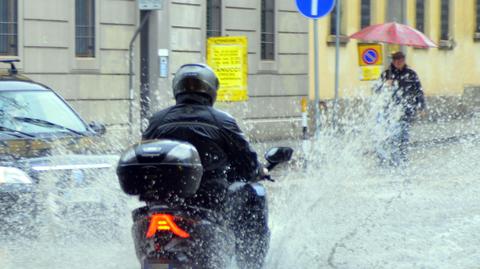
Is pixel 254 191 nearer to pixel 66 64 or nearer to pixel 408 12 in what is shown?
pixel 66 64

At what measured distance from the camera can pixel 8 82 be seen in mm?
11820

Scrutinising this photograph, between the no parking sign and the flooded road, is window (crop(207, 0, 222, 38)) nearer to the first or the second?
the no parking sign

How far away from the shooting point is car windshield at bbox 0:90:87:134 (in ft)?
36.2

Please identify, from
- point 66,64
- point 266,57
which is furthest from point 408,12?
point 66,64

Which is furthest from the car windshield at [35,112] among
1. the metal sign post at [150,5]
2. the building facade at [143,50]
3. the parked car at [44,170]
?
the metal sign post at [150,5]

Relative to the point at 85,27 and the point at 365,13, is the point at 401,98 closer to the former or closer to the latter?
the point at 85,27

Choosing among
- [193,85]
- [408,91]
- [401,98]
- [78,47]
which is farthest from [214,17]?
[193,85]

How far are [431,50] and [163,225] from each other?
30.2 metres

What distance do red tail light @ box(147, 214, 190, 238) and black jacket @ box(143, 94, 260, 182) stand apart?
22.6 inches

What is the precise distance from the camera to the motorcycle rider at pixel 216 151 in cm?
716

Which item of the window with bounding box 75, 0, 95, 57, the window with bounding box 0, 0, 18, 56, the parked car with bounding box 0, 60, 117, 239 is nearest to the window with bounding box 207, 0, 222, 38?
the window with bounding box 75, 0, 95, 57

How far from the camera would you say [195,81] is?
7.36m

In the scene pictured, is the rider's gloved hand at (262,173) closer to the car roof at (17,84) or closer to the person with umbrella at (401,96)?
the car roof at (17,84)

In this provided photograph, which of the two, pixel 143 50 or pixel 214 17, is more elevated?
pixel 214 17
